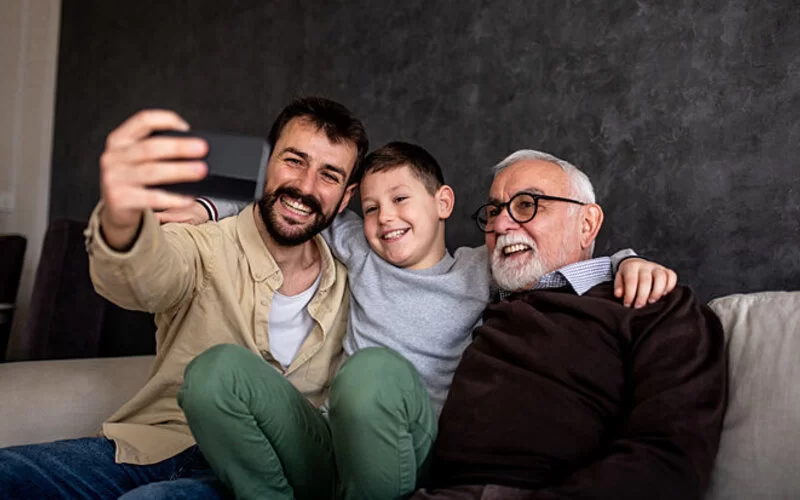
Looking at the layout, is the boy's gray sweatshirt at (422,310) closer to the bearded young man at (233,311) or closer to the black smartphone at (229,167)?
the bearded young man at (233,311)

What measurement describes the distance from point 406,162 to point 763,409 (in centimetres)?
81

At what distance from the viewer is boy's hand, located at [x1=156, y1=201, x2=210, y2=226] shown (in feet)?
4.68

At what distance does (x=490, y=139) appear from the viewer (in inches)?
72.9

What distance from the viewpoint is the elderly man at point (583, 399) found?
3.43 ft

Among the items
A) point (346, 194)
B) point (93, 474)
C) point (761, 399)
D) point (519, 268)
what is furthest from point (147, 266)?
point (761, 399)

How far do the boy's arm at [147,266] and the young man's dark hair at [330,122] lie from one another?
341 mm

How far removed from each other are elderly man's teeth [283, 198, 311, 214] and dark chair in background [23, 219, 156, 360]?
3.99ft

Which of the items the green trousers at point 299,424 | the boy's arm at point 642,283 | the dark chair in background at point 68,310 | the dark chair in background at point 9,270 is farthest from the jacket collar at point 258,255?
the dark chair in background at point 9,270

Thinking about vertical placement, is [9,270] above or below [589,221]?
below

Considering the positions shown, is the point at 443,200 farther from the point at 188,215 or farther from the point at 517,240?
the point at 188,215

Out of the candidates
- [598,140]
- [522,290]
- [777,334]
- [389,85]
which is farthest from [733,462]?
[389,85]

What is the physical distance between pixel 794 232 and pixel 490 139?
0.73m

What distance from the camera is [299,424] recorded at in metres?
1.21

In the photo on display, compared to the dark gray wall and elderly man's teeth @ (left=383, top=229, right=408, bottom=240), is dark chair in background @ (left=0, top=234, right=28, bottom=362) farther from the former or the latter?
elderly man's teeth @ (left=383, top=229, right=408, bottom=240)
